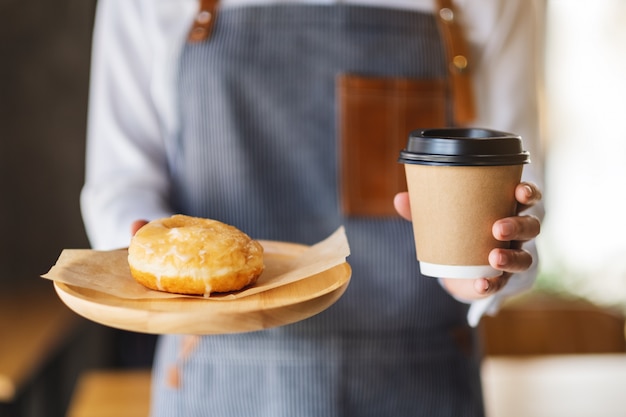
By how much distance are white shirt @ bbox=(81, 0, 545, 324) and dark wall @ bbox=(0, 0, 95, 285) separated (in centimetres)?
204

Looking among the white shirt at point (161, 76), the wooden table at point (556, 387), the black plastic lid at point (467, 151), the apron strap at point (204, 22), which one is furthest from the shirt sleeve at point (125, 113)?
the wooden table at point (556, 387)

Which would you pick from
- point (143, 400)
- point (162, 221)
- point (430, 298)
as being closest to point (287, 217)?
point (430, 298)

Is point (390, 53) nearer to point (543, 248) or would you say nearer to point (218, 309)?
point (218, 309)

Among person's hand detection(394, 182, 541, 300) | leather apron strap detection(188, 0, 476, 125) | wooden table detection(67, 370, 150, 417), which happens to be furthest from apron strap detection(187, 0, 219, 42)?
wooden table detection(67, 370, 150, 417)

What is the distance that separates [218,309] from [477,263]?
32 centimetres

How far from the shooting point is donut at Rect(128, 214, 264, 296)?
37.6 inches

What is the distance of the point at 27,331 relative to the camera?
2.89 metres

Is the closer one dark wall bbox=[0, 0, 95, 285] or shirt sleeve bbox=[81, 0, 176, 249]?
shirt sleeve bbox=[81, 0, 176, 249]

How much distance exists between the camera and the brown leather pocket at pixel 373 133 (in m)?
1.50

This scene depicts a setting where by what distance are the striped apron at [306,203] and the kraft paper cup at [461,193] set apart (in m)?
0.55

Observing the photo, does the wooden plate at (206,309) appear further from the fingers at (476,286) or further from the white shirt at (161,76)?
the white shirt at (161,76)

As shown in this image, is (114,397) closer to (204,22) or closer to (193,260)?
(204,22)

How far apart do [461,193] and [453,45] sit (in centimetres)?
70

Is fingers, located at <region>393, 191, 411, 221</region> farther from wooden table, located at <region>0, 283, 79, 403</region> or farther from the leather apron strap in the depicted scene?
wooden table, located at <region>0, 283, 79, 403</region>
